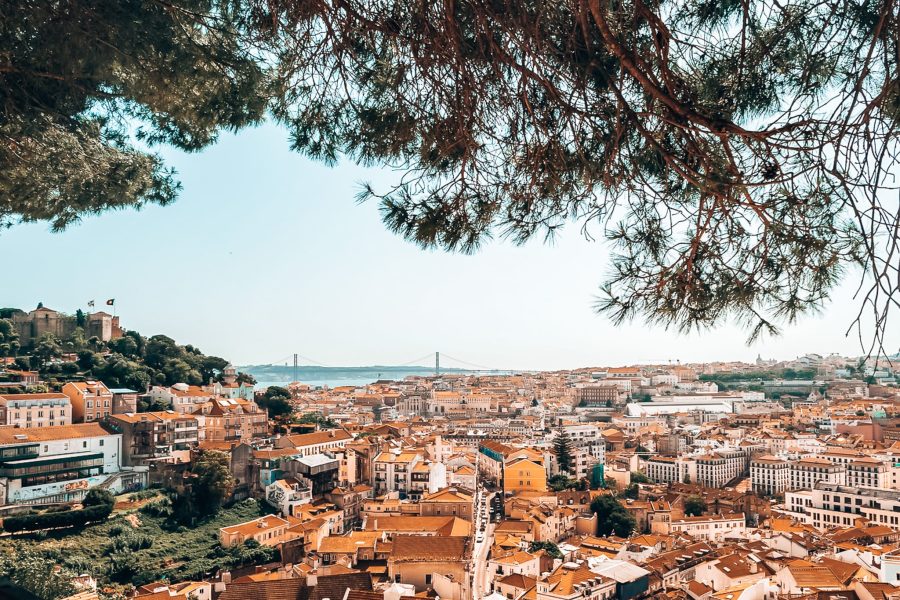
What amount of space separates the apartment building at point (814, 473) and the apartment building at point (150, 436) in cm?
1433

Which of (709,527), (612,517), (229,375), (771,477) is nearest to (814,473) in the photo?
(771,477)

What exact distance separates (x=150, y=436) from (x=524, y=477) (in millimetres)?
7797

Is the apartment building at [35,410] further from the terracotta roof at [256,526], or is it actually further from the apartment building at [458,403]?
the apartment building at [458,403]

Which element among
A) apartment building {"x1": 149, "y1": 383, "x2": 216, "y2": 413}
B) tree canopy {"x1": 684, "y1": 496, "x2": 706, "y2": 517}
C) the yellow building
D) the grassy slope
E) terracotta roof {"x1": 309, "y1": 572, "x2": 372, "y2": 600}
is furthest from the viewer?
apartment building {"x1": 149, "y1": 383, "x2": 216, "y2": 413}

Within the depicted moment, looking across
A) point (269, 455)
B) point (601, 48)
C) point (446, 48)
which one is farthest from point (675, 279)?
point (269, 455)

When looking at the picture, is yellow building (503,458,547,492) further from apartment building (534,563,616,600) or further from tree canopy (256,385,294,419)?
tree canopy (256,385,294,419)

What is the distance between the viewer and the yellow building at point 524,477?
54.2 feet

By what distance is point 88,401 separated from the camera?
1548 cm

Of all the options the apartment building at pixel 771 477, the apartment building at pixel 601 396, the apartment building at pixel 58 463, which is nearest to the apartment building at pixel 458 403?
the apartment building at pixel 601 396

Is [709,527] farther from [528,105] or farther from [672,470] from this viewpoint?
[528,105]

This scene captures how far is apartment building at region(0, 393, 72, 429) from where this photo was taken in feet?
45.6

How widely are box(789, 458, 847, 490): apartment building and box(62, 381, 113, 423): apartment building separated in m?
16.0

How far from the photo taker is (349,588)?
7.26 meters

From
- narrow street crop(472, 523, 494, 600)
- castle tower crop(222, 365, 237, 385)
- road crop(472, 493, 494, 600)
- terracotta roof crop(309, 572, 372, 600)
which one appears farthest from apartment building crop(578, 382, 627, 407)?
terracotta roof crop(309, 572, 372, 600)
